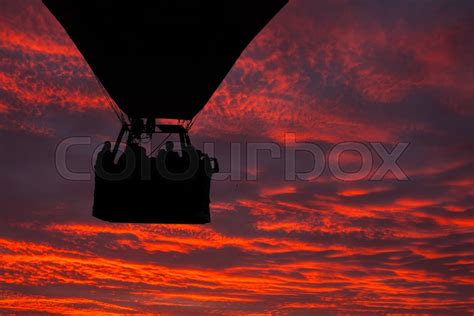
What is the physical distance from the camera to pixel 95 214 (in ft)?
77.5

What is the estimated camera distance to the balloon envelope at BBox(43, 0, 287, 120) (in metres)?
17.3

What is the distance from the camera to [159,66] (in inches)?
880

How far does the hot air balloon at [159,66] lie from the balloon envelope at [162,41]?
30 millimetres

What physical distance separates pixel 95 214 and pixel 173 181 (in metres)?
3.17

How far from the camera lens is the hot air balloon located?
1764 cm

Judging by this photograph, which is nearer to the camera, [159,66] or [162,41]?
[162,41]

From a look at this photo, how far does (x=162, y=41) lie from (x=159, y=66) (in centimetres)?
242

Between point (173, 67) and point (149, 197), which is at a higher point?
point (173, 67)

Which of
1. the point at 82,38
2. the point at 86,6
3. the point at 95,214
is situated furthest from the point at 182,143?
the point at 86,6

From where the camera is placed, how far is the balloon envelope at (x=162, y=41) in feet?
56.6

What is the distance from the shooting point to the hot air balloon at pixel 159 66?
17.6 metres

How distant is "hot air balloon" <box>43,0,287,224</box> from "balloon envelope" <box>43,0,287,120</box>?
0.10 ft

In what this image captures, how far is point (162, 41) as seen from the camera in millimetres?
20000

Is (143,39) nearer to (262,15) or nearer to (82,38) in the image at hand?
(82,38)
